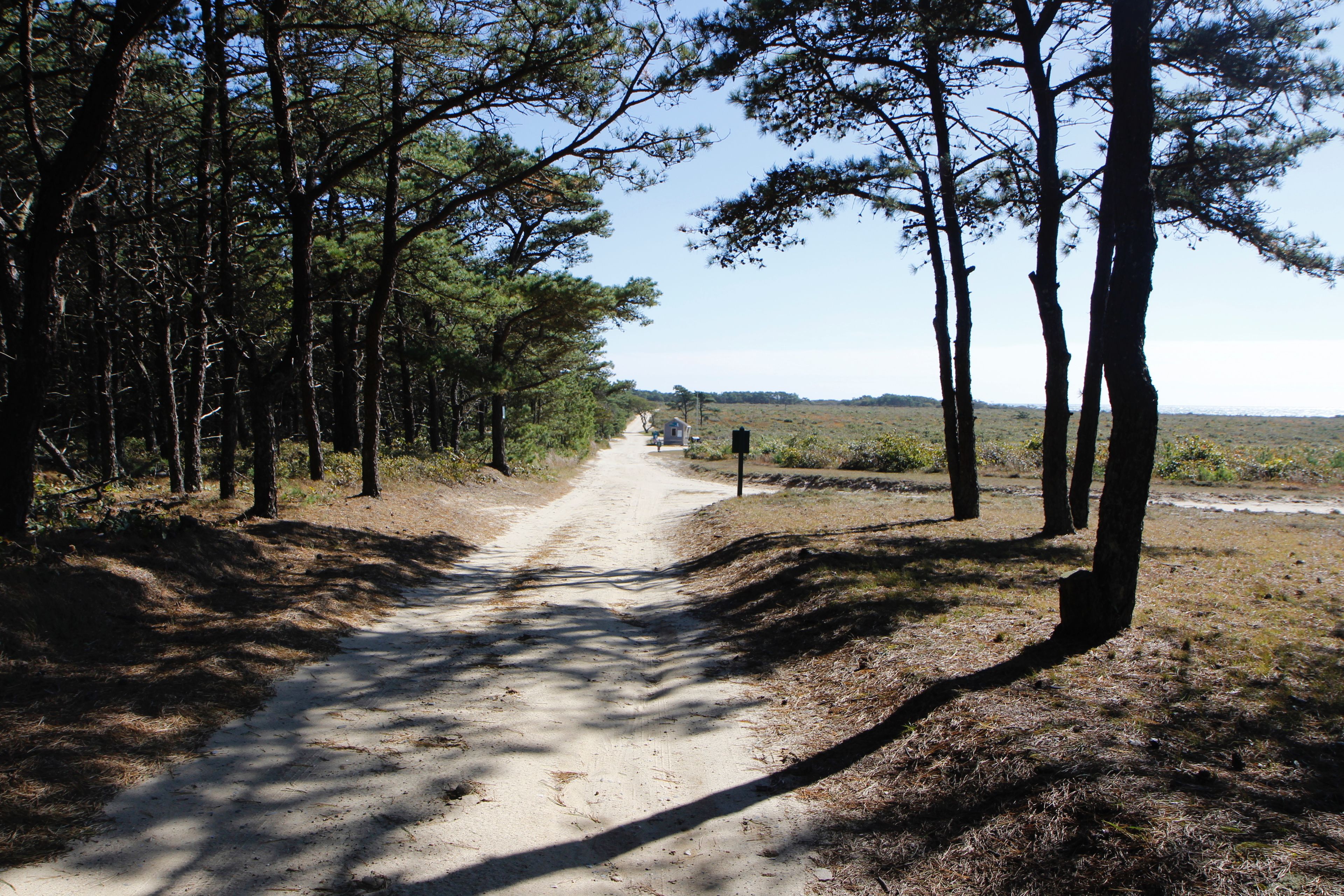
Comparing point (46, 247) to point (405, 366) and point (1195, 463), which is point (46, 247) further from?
point (1195, 463)

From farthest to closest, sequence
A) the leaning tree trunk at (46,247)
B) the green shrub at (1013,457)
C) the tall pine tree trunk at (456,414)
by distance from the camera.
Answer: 1. the tall pine tree trunk at (456,414)
2. the green shrub at (1013,457)
3. the leaning tree trunk at (46,247)

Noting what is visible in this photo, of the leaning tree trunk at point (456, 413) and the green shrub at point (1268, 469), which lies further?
the leaning tree trunk at point (456, 413)

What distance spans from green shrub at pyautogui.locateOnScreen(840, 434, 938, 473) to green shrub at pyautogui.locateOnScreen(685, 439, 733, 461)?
30.8 ft

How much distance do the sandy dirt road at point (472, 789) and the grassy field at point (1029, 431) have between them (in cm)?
2903

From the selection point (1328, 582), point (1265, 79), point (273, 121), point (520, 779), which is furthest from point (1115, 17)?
point (273, 121)

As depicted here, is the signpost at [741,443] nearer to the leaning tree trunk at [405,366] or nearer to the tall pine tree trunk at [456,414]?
the leaning tree trunk at [405,366]

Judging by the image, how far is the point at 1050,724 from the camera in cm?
390

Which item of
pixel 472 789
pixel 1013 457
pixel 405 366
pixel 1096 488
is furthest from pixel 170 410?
pixel 1013 457

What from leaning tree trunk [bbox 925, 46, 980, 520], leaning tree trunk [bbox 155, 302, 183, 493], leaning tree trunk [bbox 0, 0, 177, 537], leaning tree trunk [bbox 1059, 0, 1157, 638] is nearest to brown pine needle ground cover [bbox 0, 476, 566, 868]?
leaning tree trunk [bbox 0, 0, 177, 537]

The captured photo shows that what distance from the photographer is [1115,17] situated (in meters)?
5.46

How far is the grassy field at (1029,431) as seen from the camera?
2848 cm

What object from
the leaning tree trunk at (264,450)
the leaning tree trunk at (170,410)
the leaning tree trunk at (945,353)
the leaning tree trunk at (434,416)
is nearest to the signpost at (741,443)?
the leaning tree trunk at (945,353)

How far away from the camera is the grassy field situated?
93.5 ft

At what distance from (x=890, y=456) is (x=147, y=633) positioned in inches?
1192
